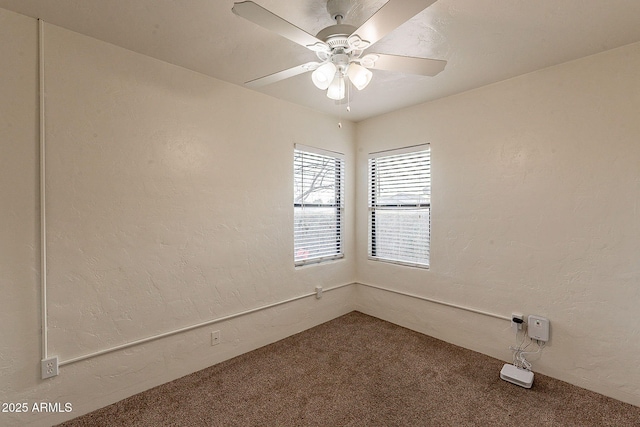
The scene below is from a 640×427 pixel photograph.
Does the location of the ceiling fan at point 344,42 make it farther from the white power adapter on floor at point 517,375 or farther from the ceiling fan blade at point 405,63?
the white power adapter on floor at point 517,375

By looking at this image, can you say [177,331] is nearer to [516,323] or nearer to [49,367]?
[49,367]

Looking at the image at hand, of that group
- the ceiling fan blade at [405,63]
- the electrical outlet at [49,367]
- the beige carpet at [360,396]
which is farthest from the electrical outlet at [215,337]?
the ceiling fan blade at [405,63]

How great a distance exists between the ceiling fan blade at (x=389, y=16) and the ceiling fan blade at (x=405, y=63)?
0.68 feet

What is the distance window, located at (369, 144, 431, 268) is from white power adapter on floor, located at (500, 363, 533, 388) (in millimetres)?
1110

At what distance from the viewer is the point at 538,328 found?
2361 mm

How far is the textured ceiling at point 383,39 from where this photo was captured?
1630 mm

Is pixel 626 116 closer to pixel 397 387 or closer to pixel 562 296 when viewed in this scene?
pixel 562 296

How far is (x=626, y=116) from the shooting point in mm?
2027

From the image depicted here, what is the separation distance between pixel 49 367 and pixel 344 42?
8.46ft

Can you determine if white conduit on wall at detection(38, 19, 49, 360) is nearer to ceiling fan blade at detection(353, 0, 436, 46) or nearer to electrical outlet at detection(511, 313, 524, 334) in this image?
ceiling fan blade at detection(353, 0, 436, 46)

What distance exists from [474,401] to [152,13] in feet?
10.7

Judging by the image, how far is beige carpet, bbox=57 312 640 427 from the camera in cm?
188

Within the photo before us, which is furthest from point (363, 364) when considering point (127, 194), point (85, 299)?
point (127, 194)

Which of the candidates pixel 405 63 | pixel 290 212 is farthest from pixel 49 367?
pixel 405 63
